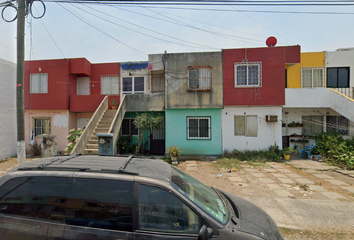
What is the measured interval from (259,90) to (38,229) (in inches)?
432

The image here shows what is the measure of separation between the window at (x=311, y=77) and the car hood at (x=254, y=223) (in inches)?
486

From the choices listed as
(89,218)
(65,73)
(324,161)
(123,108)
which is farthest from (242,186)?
(65,73)

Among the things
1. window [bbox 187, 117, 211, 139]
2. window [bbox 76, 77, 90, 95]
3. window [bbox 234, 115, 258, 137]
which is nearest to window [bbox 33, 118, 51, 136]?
window [bbox 76, 77, 90, 95]

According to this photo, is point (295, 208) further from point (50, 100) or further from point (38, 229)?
point (50, 100)

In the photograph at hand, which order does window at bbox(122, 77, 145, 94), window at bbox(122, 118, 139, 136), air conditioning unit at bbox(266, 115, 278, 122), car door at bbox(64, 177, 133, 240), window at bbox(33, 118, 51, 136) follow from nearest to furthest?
1. car door at bbox(64, 177, 133, 240)
2. air conditioning unit at bbox(266, 115, 278, 122)
3. window at bbox(33, 118, 51, 136)
4. window at bbox(122, 118, 139, 136)
5. window at bbox(122, 77, 145, 94)

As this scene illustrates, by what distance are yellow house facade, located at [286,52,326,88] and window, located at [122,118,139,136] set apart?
34.9ft

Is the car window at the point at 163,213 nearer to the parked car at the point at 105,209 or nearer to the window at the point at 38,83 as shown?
the parked car at the point at 105,209

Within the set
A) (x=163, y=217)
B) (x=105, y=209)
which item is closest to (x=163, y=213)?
(x=163, y=217)

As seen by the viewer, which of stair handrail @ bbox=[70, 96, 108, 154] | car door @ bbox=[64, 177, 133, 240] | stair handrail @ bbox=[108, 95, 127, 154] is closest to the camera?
car door @ bbox=[64, 177, 133, 240]

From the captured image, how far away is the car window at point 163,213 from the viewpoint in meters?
2.08

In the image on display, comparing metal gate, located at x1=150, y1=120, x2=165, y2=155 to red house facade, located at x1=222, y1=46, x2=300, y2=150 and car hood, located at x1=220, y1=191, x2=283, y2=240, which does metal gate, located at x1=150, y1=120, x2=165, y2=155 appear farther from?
car hood, located at x1=220, y1=191, x2=283, y2=240

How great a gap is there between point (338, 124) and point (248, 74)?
731 cm

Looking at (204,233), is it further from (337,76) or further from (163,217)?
(337,76)

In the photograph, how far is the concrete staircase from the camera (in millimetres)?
8391
